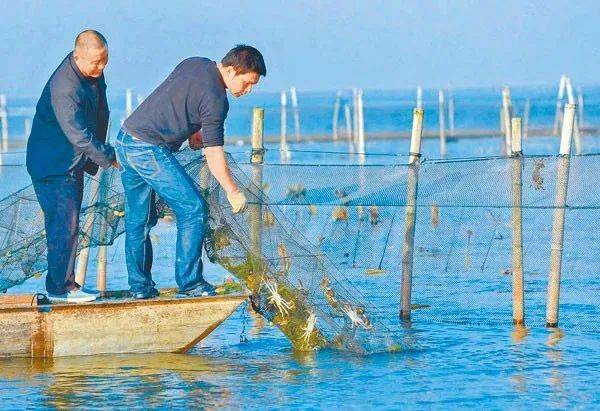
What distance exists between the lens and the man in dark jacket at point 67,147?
30.7 feet

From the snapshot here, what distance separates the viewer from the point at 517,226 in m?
10.7

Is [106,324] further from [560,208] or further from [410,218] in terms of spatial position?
[560,208]

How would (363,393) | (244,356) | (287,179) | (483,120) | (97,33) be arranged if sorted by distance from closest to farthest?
(363,393) < (97,33) < (244,356) < (287,179) < (483,120)

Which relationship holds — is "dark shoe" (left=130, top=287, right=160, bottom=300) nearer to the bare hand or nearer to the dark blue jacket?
the dark blue jacket

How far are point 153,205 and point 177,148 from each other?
18.4 inches

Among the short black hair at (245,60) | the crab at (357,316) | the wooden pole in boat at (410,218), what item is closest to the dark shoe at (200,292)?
the crab at (357,316)

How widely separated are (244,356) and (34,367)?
1.56 m

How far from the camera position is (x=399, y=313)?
11383 millimetres

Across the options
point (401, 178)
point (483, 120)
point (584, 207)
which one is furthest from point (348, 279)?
point (483, 120)

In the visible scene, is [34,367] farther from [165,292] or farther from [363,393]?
[363,393]

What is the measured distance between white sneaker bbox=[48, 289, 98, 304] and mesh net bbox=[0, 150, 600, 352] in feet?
1.94

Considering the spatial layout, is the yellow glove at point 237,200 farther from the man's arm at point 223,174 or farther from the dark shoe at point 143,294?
the dark shoe at point 143,294

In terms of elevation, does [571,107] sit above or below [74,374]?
above

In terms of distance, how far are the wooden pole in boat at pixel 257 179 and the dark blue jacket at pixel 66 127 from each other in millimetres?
1186
